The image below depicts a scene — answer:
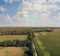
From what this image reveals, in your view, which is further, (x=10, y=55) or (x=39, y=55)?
(x=10, y=55)

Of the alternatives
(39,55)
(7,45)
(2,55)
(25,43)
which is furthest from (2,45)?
(39,55)

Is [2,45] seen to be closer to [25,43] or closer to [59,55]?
[25,43]

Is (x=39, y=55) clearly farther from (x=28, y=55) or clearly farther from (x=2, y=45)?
(x=2, y=45)

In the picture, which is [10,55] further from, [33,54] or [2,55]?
[33,54]

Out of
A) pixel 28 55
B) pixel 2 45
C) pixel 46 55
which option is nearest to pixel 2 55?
pixel 28 55

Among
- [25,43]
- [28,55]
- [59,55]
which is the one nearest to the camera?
[59,55]

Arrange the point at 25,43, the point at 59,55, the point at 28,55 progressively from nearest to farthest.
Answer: the point at 59,55 → the point at 28,55 → the point at 25,43

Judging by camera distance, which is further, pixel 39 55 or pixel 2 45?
pixel 2 45
